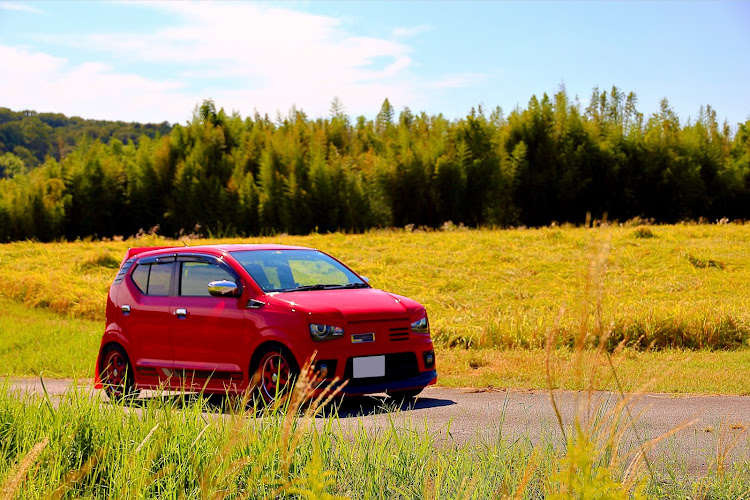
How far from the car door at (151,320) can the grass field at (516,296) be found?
1562mm

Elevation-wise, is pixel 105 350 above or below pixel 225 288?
below

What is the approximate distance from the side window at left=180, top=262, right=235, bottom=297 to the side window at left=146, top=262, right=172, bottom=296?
26 cm

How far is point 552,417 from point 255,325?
10.4 ft

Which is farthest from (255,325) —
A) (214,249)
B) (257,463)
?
(257,463)

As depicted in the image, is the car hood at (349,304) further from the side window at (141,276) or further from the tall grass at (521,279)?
the tall grass at (521,279)

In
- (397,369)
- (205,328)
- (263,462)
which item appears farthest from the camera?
(205,328)

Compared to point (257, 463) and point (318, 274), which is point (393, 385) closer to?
point (318, 274)

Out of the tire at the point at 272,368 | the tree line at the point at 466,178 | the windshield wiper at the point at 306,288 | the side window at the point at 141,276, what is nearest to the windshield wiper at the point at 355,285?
the windshield wiper at the point at 306,288

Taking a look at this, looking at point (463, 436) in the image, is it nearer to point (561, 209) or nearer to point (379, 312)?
point (379, 312)

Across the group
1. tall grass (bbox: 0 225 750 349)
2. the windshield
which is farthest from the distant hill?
the windshield

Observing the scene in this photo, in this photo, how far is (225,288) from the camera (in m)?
9.68

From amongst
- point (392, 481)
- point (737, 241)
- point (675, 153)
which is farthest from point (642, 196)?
point (392, 481)

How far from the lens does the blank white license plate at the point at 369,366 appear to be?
30.0 feet

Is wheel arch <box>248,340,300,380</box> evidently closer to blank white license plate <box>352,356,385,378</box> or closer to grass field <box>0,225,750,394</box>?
blank white license plate <box>352,356,385,378</box>
